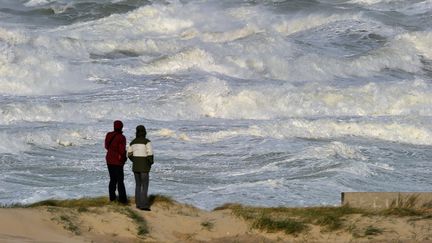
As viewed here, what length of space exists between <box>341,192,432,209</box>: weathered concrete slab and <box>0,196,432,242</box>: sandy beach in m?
0.42

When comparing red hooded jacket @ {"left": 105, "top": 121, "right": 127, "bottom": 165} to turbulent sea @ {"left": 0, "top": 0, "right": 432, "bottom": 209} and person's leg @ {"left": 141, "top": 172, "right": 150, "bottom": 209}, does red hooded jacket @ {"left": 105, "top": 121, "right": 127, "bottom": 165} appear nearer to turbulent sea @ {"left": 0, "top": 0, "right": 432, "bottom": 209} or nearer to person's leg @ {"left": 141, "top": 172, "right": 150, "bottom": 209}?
person's leg @ {"left": 141, "top": 172, "right": 150, "bottom": 209}

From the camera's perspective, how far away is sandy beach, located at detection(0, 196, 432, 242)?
10711 mm

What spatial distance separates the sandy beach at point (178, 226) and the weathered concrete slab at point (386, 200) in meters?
0.42

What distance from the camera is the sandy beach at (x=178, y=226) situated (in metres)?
10.7

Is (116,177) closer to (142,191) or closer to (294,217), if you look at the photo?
(142,191)

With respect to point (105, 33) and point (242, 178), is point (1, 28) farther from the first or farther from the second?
point (242, 178)

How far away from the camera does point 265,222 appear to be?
1149 centimetres

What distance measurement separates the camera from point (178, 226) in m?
11.6

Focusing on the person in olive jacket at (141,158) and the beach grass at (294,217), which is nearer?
the beach grass at (294,217)

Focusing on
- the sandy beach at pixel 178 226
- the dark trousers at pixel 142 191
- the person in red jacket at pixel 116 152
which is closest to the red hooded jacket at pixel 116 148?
the person in red jacket at pixel 116 152

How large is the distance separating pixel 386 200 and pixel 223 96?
51.5ft

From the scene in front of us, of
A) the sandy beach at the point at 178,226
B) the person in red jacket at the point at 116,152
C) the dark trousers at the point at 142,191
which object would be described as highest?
the person in red jacket at the point at 116,152

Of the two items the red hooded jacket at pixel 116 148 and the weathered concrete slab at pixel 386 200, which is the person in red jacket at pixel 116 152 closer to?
the red hooded jacket at pixel 116 148

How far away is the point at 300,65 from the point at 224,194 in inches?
824
